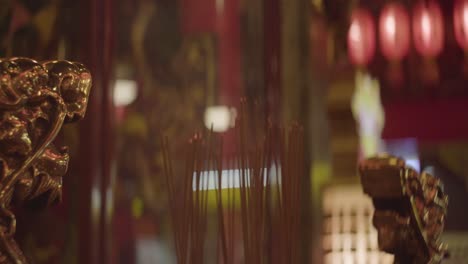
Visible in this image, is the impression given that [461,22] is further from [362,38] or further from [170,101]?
[170,101]

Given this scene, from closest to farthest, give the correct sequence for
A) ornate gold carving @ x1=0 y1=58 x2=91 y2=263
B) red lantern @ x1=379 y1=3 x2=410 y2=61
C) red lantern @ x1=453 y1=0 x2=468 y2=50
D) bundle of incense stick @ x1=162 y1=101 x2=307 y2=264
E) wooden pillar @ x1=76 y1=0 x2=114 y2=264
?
ornate gold carving @ x1=0 y1=58 x2=91 y2=263
bundle of incense stick @ x1=162 y1=101 x2=307 y2=264
wooden pillar @ x1=76 y1=0 x2=114 y2=264
red lantern @ x1=453 y1=0 x2=468 y2=50
red lantern @ x1=379 y1=3 x2=410 y2=61

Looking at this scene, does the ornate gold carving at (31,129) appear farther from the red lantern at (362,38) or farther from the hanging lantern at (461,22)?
the hanging lantern at (461,22)

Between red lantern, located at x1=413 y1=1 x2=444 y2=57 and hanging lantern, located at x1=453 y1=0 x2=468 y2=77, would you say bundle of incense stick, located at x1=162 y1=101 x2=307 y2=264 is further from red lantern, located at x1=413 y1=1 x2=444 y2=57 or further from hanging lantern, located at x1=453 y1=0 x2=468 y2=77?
red lantern, located at x1=413 y1=1 x2=444 y2=57

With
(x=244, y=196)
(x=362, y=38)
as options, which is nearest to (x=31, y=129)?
(x=244, y=196)

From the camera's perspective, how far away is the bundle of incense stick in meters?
0.91

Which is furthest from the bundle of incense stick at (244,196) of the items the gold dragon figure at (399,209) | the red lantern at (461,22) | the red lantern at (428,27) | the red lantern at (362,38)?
the red lantern at (428,27)

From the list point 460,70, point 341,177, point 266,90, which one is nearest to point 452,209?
point 460,70

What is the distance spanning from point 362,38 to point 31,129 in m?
2.51

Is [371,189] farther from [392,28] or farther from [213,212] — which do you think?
[392,28]

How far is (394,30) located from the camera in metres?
3.00

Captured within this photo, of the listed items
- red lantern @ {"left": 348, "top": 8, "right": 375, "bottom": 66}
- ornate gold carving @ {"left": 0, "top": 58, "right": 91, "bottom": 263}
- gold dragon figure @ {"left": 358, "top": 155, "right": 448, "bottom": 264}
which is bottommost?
gold dragon figure @ {"left": 358, "top": 155, "right": 448, "bottom": 264}

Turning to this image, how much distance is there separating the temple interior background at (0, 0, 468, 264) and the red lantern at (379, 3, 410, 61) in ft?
3.57

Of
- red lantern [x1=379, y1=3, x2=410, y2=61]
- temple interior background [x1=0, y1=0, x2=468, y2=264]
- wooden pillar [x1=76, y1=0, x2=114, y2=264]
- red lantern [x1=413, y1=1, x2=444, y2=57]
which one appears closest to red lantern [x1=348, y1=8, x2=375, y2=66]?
red lantern [x1=379, y1=3, x2=410, y2=61]

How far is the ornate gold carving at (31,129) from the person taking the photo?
0.57 metres
